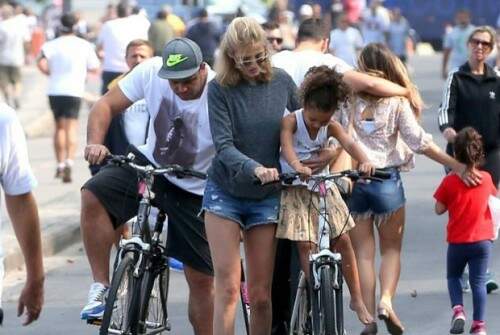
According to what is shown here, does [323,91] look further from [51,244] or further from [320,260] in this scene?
[51,244]

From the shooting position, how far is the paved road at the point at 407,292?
9.94m

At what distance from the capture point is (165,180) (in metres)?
8.17

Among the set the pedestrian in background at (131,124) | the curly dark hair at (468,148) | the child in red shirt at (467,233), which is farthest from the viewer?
the pedestrian in background at (131,124)

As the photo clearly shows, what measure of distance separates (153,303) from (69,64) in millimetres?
10279

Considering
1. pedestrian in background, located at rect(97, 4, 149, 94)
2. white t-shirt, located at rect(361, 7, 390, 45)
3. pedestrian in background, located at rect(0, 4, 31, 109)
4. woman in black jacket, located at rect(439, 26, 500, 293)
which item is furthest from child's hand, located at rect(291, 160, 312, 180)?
white t-shirt, located at rect(361, 7, 390, 45)

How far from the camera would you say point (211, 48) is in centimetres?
2127

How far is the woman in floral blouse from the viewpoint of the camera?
902 centimetres

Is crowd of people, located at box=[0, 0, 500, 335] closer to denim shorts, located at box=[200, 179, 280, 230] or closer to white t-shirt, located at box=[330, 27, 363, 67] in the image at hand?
denim shorts, located at box=[200, 179, 280, 230]

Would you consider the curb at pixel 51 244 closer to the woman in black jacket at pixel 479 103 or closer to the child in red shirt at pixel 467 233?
the woman in black jacket at pixel 479 103

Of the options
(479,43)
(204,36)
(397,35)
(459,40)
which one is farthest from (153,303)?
(397,35)

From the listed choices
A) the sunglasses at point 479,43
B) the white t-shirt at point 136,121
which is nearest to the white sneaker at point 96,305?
the white t-shirt at point 136,121

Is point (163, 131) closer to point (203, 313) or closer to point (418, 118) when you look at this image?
point (203, 313)

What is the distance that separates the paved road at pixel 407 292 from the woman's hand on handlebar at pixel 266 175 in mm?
2734

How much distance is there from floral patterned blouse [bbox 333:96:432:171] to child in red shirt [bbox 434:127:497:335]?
46 centimetres
